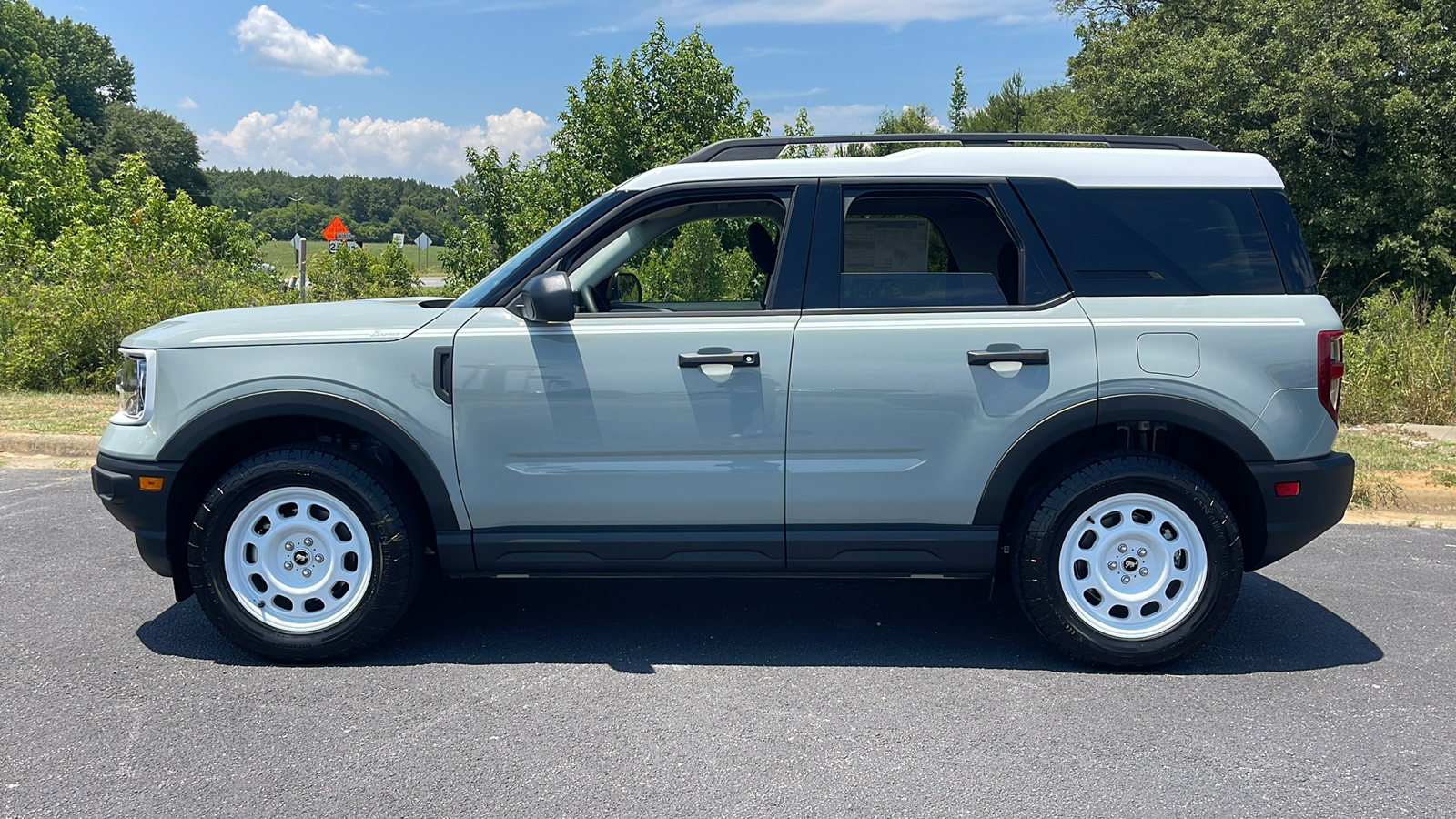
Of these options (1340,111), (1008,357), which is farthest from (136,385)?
(1340,111)

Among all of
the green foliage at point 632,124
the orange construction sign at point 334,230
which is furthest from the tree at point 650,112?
the orange construction sign at point 334,230

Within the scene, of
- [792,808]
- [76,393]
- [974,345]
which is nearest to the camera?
[792,808]

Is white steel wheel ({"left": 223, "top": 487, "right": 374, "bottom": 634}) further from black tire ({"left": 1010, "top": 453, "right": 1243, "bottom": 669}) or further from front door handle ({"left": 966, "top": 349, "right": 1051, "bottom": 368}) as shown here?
black tire ({"left": 1010, "top": 453, "right": 1243, "bottom": 669})

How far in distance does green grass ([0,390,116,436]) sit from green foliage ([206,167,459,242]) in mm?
84167

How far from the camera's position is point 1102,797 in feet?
10.7

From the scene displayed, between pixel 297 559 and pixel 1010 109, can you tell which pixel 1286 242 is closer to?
pixel 297 559

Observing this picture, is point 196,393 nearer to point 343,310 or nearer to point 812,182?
point 343,310

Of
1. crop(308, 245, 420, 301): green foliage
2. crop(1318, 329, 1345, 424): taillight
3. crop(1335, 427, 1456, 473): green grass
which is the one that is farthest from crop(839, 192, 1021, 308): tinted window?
crop(308, 245, 420, 301): green foliage

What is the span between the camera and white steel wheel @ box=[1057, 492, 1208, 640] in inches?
170

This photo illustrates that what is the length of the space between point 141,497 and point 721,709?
233 centimetres

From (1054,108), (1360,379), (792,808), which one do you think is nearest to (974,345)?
(792,808)

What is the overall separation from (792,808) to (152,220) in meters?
17.9

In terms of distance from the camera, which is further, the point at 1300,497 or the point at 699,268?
the point at 699,268

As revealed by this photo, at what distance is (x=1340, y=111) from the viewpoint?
23.2 m
